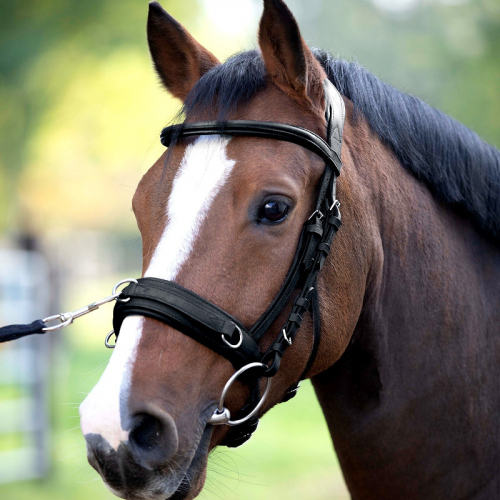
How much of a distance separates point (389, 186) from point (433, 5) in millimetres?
26742

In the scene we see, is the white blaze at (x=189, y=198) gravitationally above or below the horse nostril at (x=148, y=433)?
above

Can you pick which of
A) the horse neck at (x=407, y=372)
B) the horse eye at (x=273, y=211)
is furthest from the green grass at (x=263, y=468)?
the horse eye at (x=273, y=211)

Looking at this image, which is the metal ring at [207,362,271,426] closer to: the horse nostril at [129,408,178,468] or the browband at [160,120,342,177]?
the horse nostril at [129,408,178,468]

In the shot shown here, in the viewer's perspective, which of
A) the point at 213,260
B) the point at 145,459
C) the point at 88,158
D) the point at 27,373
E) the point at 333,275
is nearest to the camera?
the point at 145,459

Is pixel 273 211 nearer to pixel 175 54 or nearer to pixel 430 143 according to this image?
pixel 430 143

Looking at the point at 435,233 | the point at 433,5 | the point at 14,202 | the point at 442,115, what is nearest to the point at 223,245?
the point at 435,233

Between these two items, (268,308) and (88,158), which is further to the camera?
(88,158)

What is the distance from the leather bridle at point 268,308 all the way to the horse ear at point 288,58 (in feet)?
0.22

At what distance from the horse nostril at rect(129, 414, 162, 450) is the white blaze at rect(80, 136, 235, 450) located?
0.07 meters

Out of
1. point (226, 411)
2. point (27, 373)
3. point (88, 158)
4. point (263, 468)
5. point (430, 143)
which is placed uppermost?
point (88, 158)

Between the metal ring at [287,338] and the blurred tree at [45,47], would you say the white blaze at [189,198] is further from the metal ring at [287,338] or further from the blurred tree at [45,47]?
the blurred tree at [45,47]

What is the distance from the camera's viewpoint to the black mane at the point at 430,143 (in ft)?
8.61

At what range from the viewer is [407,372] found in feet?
8.34

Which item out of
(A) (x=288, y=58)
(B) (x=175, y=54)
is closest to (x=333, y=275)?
(A) (x=288, y=58)
